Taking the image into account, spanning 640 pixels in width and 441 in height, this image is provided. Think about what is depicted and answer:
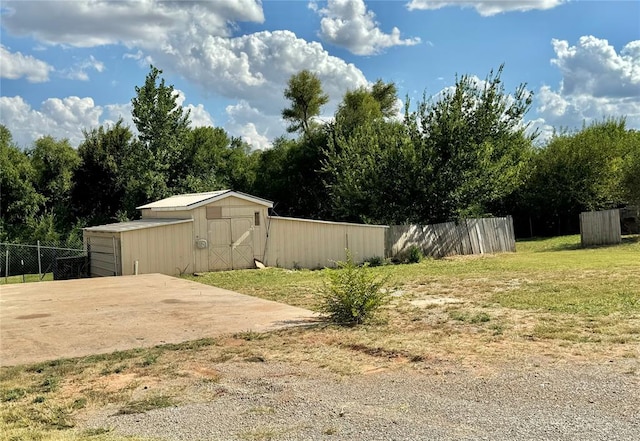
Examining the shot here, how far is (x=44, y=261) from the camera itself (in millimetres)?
24062

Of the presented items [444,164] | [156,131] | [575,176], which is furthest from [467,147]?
[156,131]

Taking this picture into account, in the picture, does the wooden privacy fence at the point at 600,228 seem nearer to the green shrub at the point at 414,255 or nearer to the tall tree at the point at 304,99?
the green shrub at the point at 414,255

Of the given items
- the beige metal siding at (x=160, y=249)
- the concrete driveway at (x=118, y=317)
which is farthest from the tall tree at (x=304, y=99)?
the concrete driveway at (x=118, y=317)

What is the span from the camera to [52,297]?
512 inches

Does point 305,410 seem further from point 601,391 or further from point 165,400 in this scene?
point 601,391

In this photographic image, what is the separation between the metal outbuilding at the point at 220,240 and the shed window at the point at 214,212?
0.10 ft

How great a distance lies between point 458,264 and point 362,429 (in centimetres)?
1693

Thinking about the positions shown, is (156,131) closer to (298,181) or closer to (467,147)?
(298,181)

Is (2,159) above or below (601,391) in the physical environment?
above

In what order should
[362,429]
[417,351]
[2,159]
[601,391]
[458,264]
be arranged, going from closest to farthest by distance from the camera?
[362,429] < [601,391] < [417,351] < [458,264] < [2,159]

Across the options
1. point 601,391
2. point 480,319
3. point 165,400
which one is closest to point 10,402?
point 165,400

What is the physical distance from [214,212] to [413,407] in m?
16.3

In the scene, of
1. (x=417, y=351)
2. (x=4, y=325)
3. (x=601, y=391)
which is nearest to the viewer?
(x=601, y=391)

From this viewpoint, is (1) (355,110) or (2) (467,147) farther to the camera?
(1) (355,110)
